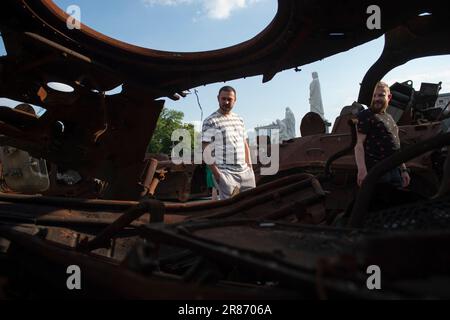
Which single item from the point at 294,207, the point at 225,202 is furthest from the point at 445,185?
the point at 225,202

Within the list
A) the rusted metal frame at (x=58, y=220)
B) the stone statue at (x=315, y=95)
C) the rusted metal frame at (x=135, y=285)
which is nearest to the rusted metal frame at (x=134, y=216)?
the rusted metal frame at (x=135, y=285)

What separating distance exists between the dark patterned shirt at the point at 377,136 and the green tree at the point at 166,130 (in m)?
26.9

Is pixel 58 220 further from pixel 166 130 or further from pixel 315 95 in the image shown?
pixel 166 130

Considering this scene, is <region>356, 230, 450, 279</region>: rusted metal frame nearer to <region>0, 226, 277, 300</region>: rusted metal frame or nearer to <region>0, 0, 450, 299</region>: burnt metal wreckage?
<region>0, 0, 450, 299</region>: burnt metal wreckage

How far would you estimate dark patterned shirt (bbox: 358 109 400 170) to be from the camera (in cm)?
325

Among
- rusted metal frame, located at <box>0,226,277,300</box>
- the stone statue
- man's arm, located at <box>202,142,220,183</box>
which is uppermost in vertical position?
the stone statue

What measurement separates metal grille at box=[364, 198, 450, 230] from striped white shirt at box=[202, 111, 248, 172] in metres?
1.95

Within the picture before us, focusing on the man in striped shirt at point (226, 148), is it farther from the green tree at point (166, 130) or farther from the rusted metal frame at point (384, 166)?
the green tree at point (166, 130)

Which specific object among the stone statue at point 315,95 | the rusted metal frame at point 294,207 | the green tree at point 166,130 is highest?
the green tree at point 166,130

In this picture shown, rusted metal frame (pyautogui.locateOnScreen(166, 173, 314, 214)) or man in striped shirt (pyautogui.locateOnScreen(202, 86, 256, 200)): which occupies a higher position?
man in striped shirt (pyautogui.locateOnScreen(202, 86, 256, 200))

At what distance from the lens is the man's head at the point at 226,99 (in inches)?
147

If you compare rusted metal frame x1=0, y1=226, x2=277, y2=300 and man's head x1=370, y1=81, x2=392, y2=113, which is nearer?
rusted metal frame x1=0, y1=226, x2=277, y2=300

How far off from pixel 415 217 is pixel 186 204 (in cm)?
155

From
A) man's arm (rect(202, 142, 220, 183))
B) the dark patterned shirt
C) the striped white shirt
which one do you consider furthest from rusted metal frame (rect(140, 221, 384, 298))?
the dark patterned shirt
